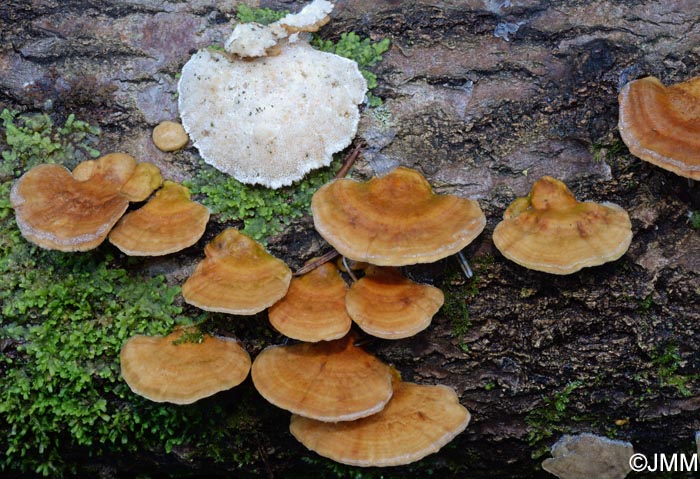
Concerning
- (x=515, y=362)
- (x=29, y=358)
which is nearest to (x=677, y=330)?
(x=515, y=362)

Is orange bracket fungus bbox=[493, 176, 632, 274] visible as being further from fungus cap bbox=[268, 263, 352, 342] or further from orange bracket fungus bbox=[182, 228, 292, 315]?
orange bracket fungus bbox=[182, 228, 292, 315]

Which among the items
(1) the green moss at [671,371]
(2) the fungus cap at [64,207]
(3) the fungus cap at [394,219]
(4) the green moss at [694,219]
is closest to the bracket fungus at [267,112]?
(3) the fungus cap at [394,219]

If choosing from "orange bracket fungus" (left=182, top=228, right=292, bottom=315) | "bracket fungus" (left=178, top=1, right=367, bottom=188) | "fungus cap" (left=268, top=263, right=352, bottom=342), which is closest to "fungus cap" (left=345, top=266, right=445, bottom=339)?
"fungus cap" (left=268, top=263, right=352, bottom=342)

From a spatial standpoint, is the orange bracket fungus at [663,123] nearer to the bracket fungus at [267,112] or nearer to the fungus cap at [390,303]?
the fungus cap at [390,303]

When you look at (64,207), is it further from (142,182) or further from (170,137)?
(170,137)

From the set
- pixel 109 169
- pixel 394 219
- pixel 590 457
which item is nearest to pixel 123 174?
pixel 109 169
